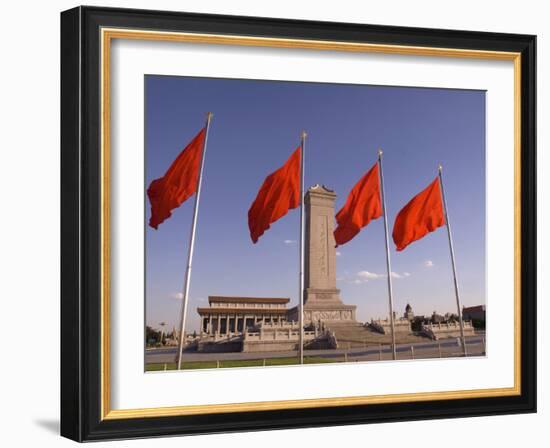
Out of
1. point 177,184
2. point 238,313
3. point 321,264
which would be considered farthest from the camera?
point 321,264

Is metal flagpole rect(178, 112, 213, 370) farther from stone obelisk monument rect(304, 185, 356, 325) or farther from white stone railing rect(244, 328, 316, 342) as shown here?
stone obelisk monument rect(304, 185, 356, 325)

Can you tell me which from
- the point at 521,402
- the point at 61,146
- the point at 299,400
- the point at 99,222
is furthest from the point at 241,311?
the point at 521,402

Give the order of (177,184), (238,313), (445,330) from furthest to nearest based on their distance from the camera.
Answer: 1. (445,330)
2. (238,313)
3. (177,184)

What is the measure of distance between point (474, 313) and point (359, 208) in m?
1.01

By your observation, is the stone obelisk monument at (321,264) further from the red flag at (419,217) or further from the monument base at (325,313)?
the red flag at (419,217)

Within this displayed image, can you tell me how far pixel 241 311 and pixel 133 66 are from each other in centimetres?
157

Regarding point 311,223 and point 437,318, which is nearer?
point 311,223

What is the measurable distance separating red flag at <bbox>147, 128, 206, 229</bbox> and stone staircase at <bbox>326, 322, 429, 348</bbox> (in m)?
1.20

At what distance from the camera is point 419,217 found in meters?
6.08

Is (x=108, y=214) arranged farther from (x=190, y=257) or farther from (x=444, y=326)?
(x=444, y=326)

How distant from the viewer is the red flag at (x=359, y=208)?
19.6ft

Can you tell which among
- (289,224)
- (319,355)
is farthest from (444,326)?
(289,224)

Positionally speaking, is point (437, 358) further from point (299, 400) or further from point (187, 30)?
point (187, 30)

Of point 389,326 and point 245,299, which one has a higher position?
point 245,299
